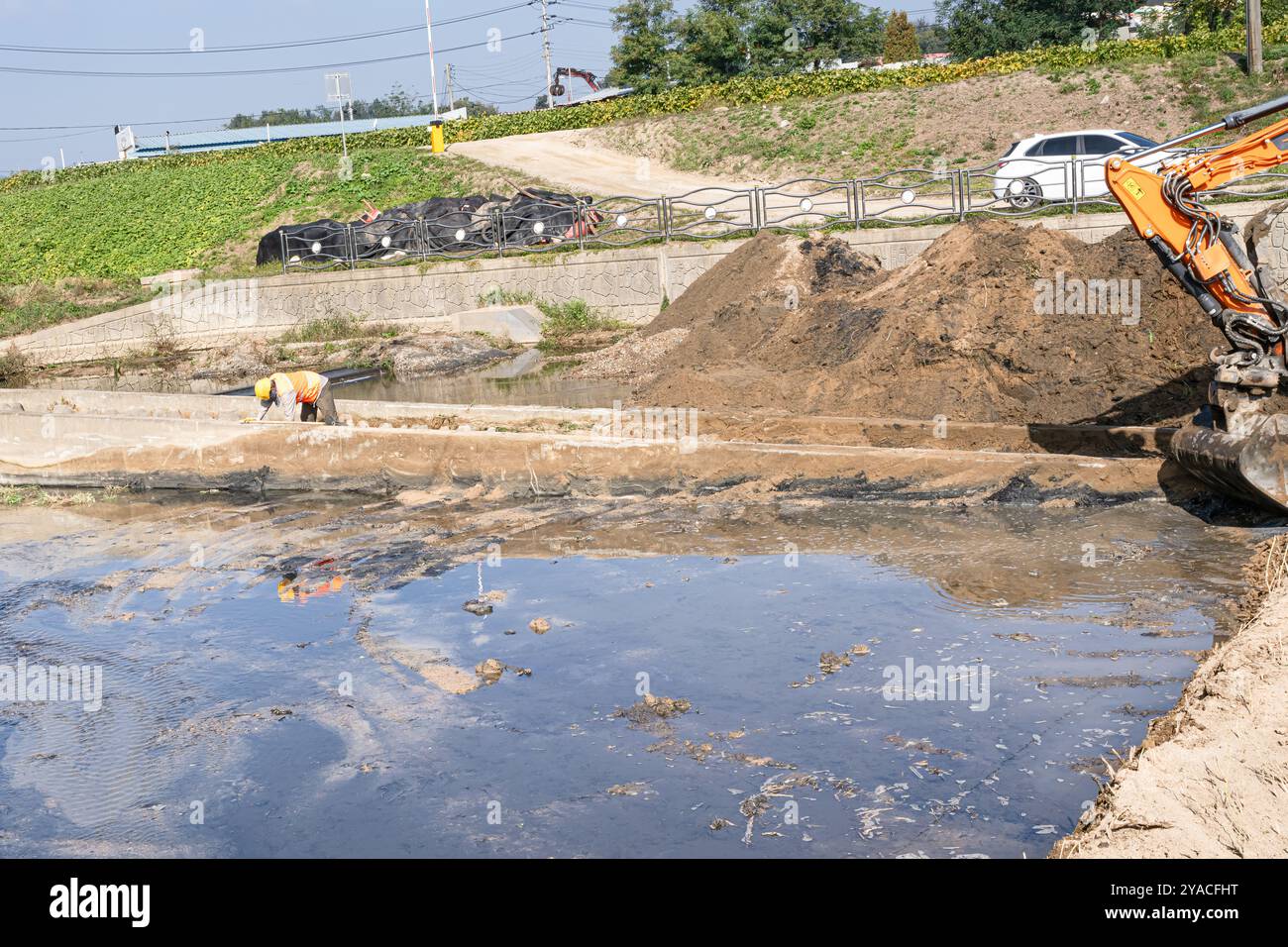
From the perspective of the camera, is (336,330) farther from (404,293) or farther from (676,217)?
(676,217)

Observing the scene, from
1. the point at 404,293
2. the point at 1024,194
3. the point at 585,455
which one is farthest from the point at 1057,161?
the point at 585,455

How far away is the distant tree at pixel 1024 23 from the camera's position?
→ 3994cm

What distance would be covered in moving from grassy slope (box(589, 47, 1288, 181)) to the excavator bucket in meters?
20.3

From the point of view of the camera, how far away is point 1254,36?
85.0 feet

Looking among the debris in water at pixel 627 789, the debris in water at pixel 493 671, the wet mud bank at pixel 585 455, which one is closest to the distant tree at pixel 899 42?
the wet mud bank at pixel 585 455

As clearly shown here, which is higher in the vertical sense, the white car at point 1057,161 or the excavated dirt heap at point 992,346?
the white car at point 1057,161

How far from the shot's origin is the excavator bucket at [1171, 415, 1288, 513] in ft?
26.5

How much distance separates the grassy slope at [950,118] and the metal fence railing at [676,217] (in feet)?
12.8

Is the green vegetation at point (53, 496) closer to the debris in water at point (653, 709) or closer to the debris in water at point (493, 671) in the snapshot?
the debris in water at point (493, 671)

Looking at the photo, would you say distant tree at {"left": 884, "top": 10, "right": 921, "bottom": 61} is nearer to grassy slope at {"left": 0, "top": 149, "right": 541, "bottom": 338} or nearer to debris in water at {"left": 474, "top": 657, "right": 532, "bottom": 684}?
grassy slope at {"left": 0, "top": 149, "right": 541, "bottom": 338}

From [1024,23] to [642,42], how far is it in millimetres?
14084

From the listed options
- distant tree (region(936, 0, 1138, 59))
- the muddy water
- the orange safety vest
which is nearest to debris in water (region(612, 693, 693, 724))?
the muddy water
